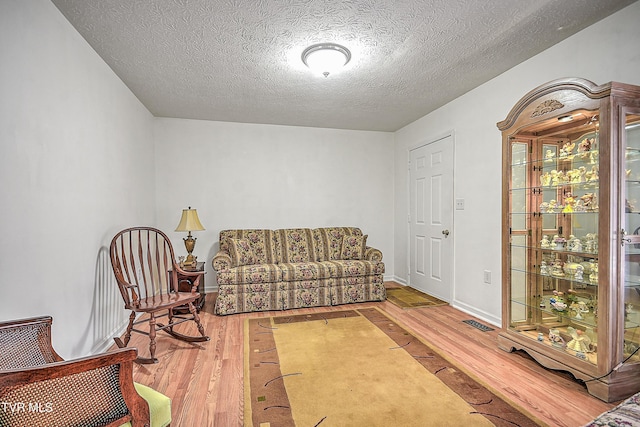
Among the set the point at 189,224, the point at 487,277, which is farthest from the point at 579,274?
the point at 189,224

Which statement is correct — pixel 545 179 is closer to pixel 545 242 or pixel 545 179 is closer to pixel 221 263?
pixel 545 242

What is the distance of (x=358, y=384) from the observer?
2.20 m

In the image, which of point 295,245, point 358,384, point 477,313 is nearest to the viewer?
point 358,384

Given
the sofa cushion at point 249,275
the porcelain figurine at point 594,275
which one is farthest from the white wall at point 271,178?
the porcelain figurine at point 594,275

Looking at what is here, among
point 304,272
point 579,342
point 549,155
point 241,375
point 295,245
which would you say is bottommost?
point 241,375

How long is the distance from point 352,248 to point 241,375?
2.57m

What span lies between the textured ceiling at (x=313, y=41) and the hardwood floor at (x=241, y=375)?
2.47 metres

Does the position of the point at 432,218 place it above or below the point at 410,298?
above

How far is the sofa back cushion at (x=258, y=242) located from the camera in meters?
4.39

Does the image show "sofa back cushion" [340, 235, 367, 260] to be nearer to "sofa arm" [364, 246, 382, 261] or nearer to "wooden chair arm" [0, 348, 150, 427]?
"sofa arm" [364, 246, 382, 261]

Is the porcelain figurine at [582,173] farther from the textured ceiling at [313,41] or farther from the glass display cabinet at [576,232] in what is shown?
the textured ceiling at [313,41]

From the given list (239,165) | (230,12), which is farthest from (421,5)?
(239,165)

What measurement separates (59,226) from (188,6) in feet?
5.31

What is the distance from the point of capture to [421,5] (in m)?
2.07
